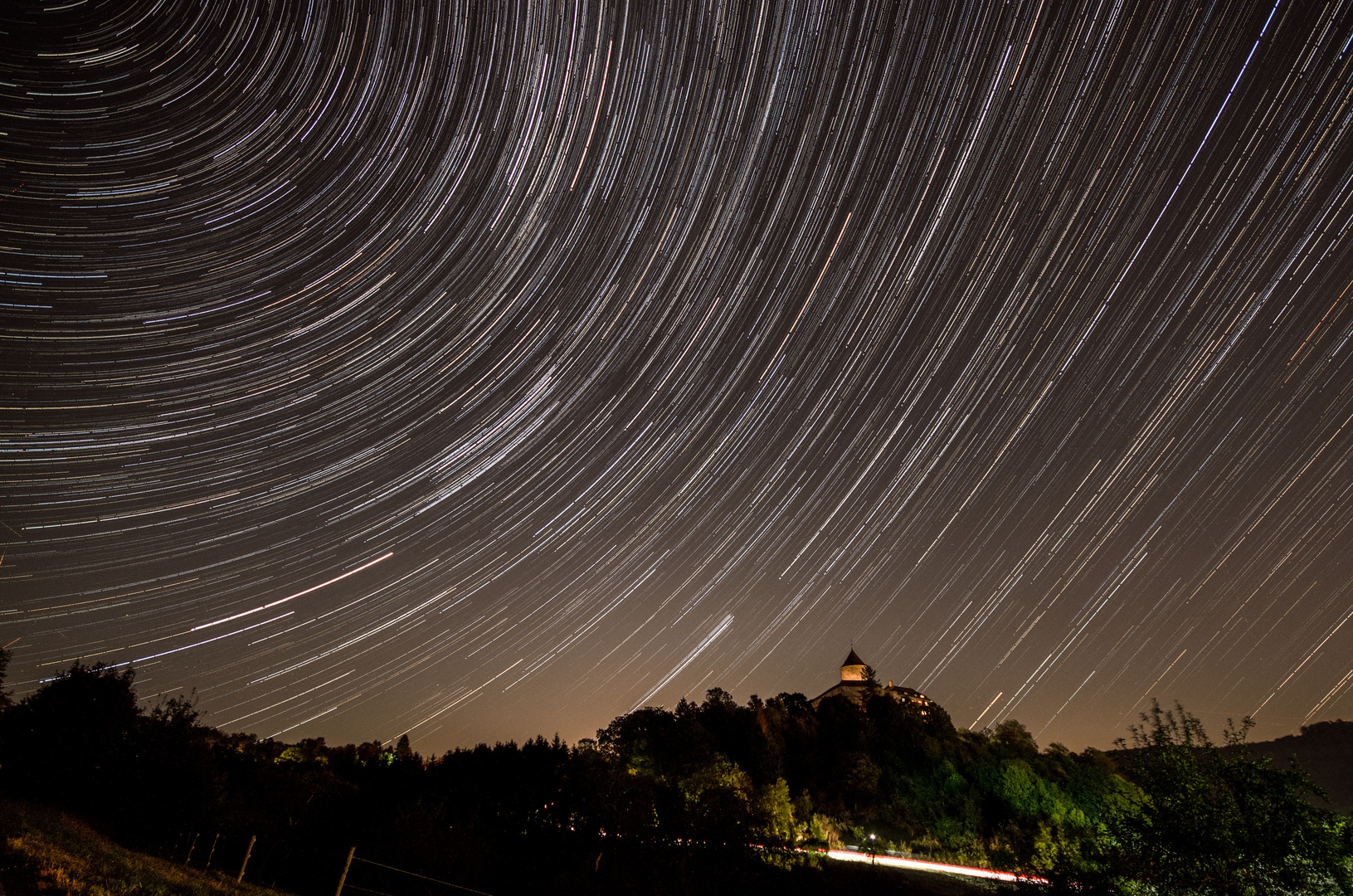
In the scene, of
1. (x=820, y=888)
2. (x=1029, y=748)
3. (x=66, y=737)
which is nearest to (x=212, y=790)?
(x=66, y=737)

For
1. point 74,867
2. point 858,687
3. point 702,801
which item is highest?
point 858,687

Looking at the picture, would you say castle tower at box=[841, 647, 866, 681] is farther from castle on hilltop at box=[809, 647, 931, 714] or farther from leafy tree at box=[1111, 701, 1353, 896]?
leafy tree at box=[1111, 701, 1353, 896]

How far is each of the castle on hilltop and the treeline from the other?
23636mm

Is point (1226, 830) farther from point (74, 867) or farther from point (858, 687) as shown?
point (858, 687)

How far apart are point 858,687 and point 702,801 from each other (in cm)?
7825

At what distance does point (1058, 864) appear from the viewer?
17141mm

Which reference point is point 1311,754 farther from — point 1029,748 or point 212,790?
point 212,790

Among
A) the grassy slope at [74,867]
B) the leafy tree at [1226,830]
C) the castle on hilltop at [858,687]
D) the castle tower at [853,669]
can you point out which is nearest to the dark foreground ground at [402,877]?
the grassy slope at [74,867]

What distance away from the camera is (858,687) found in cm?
9406

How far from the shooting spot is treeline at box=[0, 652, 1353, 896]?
13.8 m

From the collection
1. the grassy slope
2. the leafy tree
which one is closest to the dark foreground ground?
the grassy slope

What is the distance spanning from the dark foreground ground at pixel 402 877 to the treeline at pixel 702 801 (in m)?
0.15

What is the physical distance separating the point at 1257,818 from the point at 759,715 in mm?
42162

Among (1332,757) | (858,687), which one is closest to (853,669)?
(858,687)
